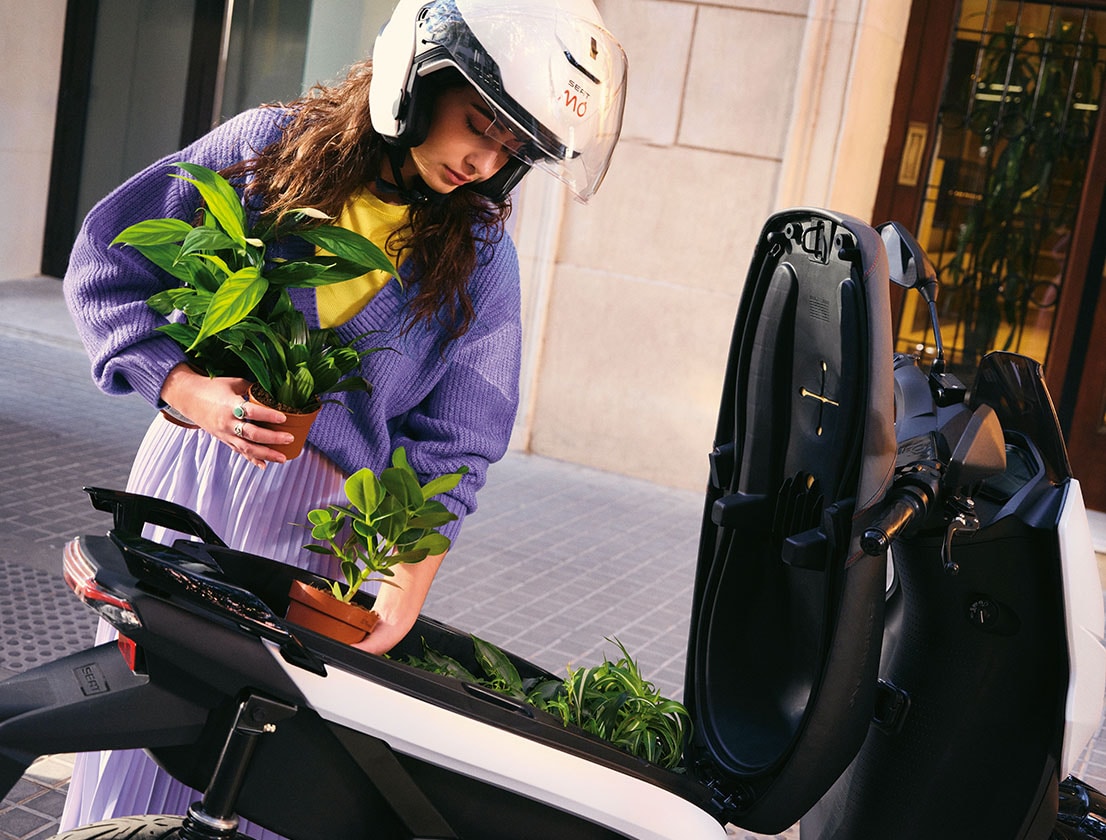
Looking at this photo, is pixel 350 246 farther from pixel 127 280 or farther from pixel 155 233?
pixel 127 280

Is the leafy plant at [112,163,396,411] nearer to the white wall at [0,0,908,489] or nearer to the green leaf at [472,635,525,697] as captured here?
the green leaf at [472,635,525,697]

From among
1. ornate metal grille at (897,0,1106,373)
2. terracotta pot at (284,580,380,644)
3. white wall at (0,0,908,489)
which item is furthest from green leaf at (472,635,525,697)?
ornate metal grille at (897,0,1106,373)

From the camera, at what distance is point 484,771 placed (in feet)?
4.88

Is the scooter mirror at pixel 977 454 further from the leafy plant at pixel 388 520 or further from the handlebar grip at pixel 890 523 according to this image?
the leafy plant at pixel 388 520

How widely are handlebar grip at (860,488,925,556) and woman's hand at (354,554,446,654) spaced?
25.8 inches

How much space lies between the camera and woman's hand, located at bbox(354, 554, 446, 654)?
1791 millimetres

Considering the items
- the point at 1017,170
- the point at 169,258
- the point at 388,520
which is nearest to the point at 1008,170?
the point at 1017,170

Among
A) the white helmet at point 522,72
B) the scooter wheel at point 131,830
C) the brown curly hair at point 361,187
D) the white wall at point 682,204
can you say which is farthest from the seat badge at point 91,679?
the white wall at point 682,204

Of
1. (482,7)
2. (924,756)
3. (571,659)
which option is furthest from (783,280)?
(571,659)

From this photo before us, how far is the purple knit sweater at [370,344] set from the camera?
186 centimetres

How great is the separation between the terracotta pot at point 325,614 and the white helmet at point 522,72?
660 mm

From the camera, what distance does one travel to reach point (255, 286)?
1.59m

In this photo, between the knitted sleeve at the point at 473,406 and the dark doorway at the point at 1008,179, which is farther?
the dark doorway at the point at 1008,179

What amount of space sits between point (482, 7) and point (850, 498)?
2.69ft
